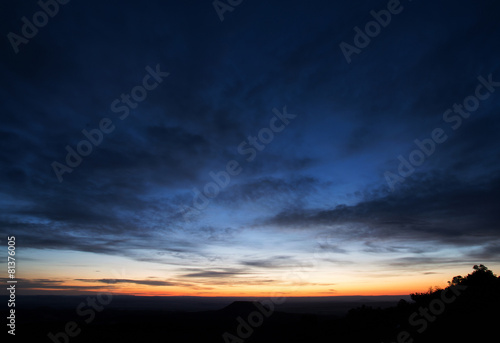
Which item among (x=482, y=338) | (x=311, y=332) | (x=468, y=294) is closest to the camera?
(x=482, y=338)

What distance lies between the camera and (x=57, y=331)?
48.9 metres

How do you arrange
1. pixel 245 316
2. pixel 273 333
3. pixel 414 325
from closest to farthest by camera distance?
1. pixel 414 325
2. pixel 273 333
3. pixel 245 316

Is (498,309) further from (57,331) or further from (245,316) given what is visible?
(245,316)

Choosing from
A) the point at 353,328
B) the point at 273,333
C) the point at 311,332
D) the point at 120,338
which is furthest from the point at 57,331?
the point at 353,328

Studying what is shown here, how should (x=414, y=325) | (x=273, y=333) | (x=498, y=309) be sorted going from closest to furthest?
(x=498, y=309)
(x=414, y=325)
(x=273, y=333)

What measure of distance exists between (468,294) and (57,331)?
224 feet

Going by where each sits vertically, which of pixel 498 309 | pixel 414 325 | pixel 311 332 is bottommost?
pixel 311 332

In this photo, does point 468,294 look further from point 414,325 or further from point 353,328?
point 353,328

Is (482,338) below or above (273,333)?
above

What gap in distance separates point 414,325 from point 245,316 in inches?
3930

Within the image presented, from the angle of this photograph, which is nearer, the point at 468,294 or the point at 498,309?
the point at 498,309

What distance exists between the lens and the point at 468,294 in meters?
34.8

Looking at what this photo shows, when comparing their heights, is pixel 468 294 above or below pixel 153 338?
above

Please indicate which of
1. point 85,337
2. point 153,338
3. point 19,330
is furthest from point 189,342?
point 19,330
